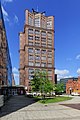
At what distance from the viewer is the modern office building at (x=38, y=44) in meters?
124

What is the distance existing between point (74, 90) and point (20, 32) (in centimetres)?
5455

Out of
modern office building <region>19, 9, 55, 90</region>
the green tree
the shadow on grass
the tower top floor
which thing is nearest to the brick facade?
modern office building <region>19, 9, 55, 90</region>

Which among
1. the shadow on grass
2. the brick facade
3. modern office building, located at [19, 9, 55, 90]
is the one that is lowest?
the shadow on grass

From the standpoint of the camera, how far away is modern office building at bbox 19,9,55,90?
124 m

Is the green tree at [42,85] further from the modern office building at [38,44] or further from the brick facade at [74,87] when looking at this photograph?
the modern office building at [38,44]

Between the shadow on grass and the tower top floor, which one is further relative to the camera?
the tower top floor

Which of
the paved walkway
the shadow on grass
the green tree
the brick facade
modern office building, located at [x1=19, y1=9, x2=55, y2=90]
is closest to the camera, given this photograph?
the paved walkway

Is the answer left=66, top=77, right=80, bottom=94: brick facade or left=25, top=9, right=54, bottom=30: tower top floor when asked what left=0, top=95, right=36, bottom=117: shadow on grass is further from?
left=25, top=9, right=54, bottom=30: tower top floor

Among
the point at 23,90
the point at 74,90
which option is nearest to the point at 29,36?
the point at 23,90

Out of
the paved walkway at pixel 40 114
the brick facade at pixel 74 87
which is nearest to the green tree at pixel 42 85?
the paved walkway at pixel 40 114

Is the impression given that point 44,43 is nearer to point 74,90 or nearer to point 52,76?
point 52,76

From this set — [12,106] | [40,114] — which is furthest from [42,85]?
[40,114]

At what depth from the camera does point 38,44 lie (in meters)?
127

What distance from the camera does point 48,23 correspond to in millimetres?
133125
